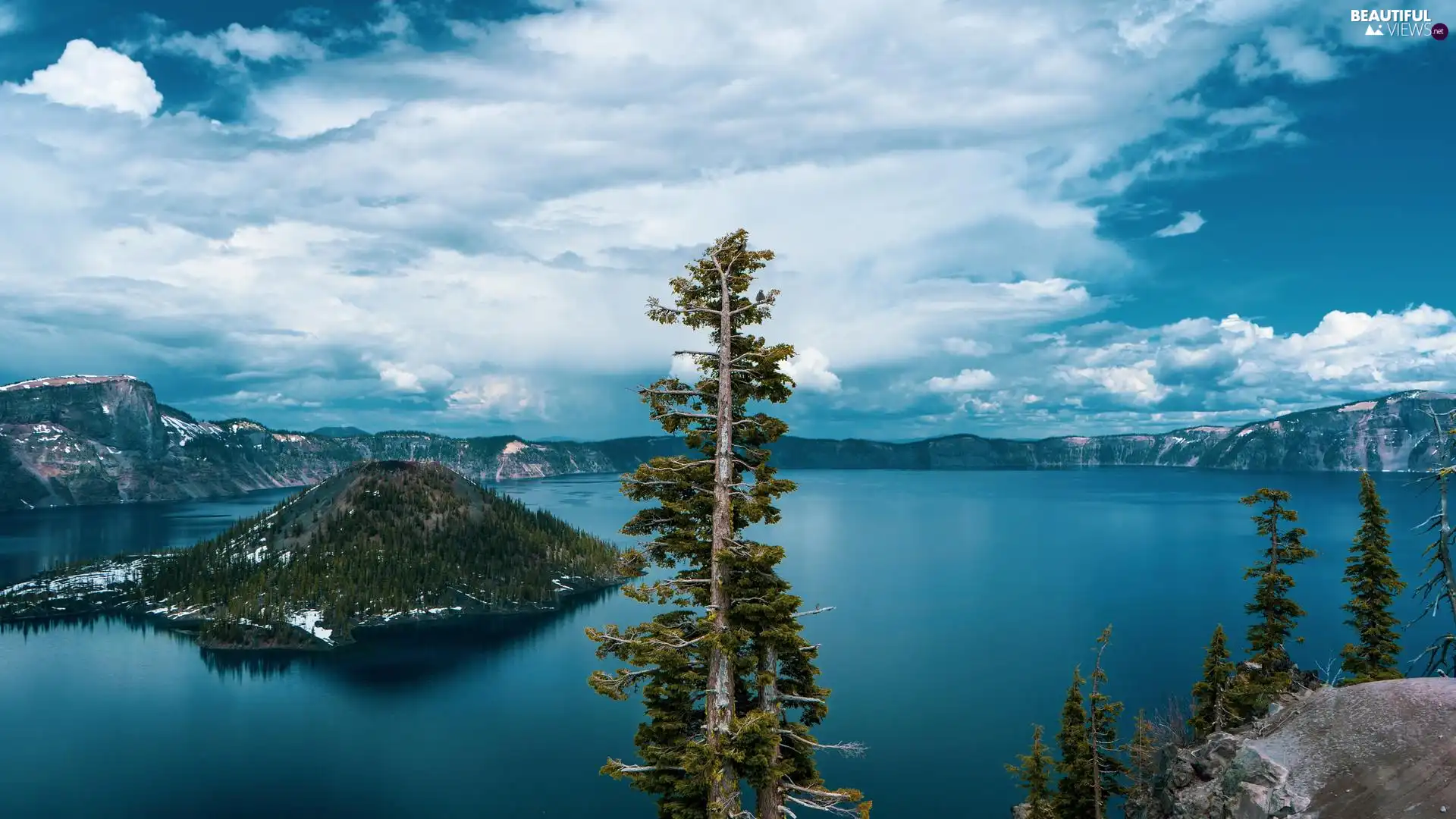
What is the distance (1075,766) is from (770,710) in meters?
39.7

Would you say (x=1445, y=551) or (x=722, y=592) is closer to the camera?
(x=722, y=592)

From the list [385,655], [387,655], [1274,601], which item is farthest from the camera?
[385,655]

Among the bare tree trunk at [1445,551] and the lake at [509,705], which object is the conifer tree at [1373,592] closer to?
the bare tree trunk at [1445,551]

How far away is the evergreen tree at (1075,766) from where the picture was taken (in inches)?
1940

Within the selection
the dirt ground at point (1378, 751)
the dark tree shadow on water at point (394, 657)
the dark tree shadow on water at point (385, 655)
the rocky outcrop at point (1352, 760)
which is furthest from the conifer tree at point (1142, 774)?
the dark tree shadow on water at point (394, 657)

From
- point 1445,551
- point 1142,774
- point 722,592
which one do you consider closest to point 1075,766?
point 1142,774

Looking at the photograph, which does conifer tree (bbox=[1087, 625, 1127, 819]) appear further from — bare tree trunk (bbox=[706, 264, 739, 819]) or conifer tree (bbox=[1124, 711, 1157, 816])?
bare tree trunk (bbox=[706, 264, 739, 819])

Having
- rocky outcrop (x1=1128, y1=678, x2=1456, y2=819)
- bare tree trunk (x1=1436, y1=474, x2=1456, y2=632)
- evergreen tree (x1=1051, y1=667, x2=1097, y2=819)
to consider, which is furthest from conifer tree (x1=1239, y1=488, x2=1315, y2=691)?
bare tree trunk (x1=1436, y1=474, x2=1456, y2=632)

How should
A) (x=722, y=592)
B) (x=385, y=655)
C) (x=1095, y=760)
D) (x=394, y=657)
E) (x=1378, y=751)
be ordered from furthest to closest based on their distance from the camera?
(x=385, y=655) < (x=394, y=657) < (x=1095, y=760) < (x=1378, y=751) < (x=722, y=592)

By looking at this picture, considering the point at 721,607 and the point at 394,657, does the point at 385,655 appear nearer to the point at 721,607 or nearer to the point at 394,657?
the point at 394,657

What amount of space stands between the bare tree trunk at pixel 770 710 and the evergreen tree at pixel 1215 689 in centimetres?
4803

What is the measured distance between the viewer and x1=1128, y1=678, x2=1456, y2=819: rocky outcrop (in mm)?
26141

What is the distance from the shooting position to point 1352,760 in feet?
94.7

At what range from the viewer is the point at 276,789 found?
95.4 meters
